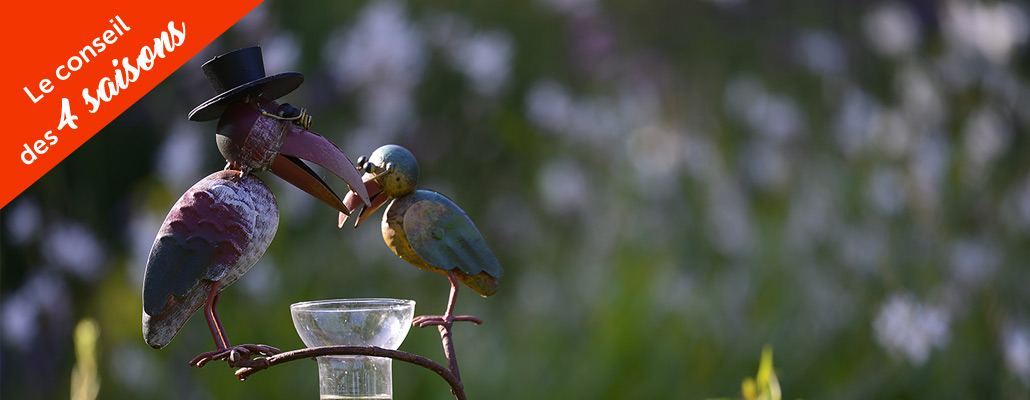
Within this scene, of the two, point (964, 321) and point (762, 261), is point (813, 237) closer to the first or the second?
point (762, 261)

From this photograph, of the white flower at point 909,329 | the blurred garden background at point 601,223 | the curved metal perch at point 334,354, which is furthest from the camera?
Result: the blurred garden background at point 601,223

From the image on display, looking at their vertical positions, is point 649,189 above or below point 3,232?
below

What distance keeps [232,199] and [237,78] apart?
8 cm

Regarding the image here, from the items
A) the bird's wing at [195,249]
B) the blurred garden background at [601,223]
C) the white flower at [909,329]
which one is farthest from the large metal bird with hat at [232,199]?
the white flower at [909,329]

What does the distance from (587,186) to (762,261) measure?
1.65 feet

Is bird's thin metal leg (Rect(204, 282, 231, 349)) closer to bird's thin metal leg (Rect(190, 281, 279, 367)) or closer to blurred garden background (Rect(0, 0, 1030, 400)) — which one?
bird's thin metal leg (Rect(190, 281, 279, 367))

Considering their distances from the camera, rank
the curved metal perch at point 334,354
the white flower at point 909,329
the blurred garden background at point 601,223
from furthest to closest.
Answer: the blurred garden background at point 601,223
the white flower at point 909,329
the curved metal perch at point 334,354

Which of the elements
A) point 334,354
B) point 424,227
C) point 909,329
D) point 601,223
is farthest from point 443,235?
point 601,223

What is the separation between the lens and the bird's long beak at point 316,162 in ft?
1.88

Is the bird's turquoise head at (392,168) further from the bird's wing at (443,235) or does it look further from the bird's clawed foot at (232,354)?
the bird's clawed foot at (232,354)

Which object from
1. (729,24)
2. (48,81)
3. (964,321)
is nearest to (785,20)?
(729,24)

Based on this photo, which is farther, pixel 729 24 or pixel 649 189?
pixel 729 24

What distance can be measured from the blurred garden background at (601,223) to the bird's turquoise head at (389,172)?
3.22 feet

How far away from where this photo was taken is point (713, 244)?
2123 mm
